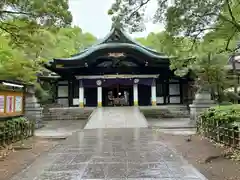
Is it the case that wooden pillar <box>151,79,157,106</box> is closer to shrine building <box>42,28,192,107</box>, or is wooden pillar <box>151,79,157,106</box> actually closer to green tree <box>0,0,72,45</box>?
shrine building <box>42,28,192,107</box>

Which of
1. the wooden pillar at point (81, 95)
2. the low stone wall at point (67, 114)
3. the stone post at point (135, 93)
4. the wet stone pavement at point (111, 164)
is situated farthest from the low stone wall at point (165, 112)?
the wet stone pavement at point (111, 164)

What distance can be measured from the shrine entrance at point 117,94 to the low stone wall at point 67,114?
5.00m

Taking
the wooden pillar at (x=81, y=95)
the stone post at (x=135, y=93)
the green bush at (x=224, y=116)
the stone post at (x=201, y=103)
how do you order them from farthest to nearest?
1. the wooden pillar at (x=81, y=95)
2. the stone post at (x=135, y=93)
3. the stone post at (x=201, y=103)
4. the green bush at (x=224, y=116)

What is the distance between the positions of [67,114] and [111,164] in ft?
54.4

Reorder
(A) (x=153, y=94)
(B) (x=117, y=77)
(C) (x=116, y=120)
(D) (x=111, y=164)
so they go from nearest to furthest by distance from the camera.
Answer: (D) (x=111, y=164) → (C) (x=116, y=120) → (B) (x=117, y=77) → (A) (x=153, y=94)

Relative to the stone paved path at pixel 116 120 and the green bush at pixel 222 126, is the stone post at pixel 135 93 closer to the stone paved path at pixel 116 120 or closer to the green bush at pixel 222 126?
the stone paved path at pixel 116 120

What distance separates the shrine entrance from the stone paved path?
268 inches

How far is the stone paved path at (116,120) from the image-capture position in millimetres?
15948

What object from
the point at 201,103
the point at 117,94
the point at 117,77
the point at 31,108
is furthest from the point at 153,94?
the point at 31,108

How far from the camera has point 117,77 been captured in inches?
988

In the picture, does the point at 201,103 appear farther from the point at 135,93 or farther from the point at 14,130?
the point at 14,130

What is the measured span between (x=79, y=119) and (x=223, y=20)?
15035mm

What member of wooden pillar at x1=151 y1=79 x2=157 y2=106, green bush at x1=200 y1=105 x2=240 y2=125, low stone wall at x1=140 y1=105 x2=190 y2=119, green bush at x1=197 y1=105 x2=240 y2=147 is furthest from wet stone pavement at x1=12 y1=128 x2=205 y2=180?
wooden pillar at x1=151 y1=79 x2=157 y2=106

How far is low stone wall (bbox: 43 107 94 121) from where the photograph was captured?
869 inches
